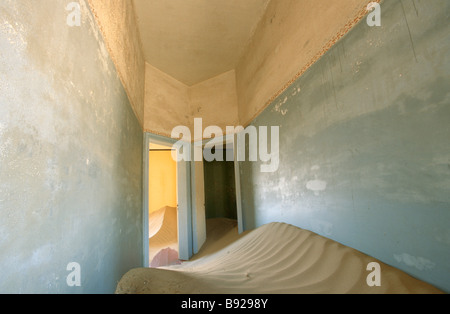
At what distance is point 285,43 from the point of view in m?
2.93

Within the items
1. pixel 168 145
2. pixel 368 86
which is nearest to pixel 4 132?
pixel 368 86

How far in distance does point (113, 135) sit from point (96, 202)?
30.2 inches

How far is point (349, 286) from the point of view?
4.88 feet

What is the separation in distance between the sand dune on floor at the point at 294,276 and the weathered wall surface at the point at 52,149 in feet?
1.75

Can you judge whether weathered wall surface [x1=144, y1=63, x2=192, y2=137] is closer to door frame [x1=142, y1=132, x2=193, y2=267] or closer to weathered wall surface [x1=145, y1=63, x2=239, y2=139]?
weathered wall surface [x1=145, y1=63, x2=239, y2=139]

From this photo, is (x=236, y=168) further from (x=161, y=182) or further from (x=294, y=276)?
(x=161, y=182)

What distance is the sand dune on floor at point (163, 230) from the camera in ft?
19.7

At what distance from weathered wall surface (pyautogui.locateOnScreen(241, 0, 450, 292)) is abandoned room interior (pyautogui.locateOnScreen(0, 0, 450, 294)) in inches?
0.4

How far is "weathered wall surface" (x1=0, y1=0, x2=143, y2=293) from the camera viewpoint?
2.43ft

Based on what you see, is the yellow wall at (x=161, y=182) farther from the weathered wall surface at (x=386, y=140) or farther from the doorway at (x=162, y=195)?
the weathered wall surface at (x=386, y=140)

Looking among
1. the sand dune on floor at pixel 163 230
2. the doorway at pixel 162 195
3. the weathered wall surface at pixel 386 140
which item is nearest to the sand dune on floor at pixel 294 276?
the weathered wall surface at pixel 386 140

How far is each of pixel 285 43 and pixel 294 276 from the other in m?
3.01

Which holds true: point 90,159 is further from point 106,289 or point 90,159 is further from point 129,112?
point 129,112

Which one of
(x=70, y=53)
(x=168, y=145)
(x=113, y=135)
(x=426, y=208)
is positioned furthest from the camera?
(x=168, y=145)
